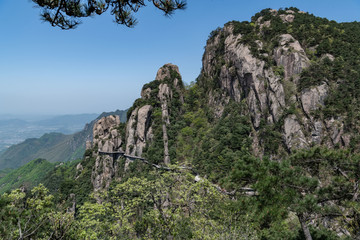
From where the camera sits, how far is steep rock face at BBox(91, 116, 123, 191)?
57.4 m

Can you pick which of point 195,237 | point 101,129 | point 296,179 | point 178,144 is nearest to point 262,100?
point 178,144

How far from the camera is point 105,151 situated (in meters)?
60.4

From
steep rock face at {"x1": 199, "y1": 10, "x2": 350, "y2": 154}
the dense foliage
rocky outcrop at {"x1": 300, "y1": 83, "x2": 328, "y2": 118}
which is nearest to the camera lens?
the dense foliage

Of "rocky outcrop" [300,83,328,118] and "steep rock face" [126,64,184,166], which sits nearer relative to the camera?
"rocky outcrop" [300,83,328,118]

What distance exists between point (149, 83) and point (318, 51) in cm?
4935

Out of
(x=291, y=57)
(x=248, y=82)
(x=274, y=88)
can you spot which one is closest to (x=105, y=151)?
(x=248, y=82)

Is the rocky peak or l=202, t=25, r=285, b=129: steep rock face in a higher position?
the rocky peak

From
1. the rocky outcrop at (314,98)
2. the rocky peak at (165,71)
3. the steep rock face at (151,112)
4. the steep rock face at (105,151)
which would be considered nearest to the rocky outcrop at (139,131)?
the steep rock face at (151,112)

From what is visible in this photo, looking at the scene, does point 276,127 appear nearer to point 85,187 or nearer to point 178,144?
point 178,144

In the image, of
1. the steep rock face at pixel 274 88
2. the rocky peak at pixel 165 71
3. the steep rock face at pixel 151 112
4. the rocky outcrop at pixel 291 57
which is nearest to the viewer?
the steep rock face at pixel 274 88

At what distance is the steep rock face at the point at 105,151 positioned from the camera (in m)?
57.4

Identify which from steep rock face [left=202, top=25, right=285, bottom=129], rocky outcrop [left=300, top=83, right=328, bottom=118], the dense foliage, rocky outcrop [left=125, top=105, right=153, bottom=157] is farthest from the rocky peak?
rocky outcrop [left=300, top=83, right=328, bottom=118]

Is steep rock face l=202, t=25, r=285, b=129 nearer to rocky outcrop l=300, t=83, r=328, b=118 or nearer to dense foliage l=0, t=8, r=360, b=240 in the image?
dense foliage l=0, t=8, r=360, b=240

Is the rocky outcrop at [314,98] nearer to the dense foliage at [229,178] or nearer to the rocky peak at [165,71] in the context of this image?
the dense foliage at [229,178]
